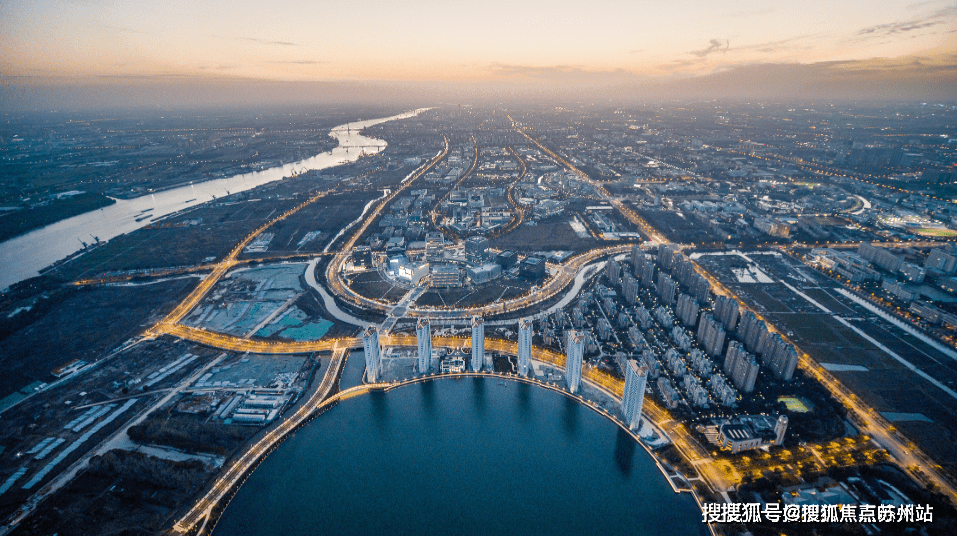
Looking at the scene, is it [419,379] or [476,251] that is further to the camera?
[476,251]

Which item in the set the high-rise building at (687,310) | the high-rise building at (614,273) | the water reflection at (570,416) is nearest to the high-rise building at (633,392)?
the water reflection at (570,416)

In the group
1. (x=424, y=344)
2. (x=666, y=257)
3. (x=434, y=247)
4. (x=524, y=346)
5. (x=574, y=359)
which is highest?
(x=434, y=247)

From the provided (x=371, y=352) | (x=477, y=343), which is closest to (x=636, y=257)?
(x=477, y=343)

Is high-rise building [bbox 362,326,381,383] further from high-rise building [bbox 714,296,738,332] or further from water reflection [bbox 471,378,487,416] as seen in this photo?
high-rise building [bbox 714,296,738,332]

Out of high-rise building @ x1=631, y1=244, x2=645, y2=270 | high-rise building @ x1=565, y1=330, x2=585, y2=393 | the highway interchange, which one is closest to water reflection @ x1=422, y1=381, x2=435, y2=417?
the highway interchange

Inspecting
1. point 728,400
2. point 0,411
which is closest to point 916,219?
point 728,400

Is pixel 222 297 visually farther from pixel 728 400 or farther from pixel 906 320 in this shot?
pixel 906 320

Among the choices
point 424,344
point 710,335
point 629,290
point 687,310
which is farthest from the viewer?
point 629,290

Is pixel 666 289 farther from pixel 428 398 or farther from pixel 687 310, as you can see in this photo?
pixel 428 398
